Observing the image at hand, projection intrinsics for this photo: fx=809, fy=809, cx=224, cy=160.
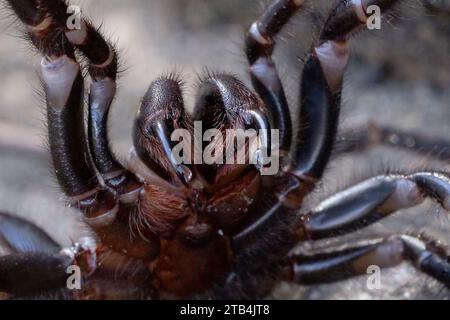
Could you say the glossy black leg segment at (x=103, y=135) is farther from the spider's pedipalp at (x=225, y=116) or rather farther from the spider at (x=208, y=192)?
the spider's pedipalp at (x=225, y=116)

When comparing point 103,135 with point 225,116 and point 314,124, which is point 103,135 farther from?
point 314,124

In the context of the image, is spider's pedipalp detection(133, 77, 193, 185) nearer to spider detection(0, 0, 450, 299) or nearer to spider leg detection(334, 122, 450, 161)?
spider detection(0, 0, 450, 299)

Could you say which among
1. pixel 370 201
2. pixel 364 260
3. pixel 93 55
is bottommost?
pixel 364 260

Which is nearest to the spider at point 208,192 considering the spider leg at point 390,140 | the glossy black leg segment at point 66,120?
the glossy black leg segment at point 66,120

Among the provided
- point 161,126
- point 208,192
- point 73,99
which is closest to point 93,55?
point 73,99
